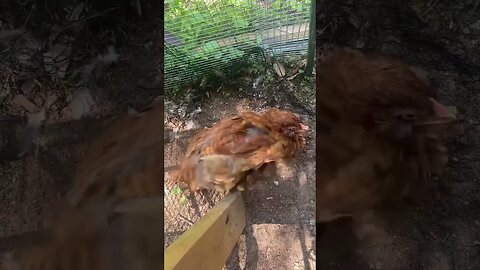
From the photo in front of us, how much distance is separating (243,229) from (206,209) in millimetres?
137

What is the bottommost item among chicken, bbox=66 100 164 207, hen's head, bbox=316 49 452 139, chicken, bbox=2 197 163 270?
chicken, bbox=2 197 163 270

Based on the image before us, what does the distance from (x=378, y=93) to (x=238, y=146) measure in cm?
89

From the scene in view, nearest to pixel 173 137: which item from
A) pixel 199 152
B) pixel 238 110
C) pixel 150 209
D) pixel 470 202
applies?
pixel 199 152

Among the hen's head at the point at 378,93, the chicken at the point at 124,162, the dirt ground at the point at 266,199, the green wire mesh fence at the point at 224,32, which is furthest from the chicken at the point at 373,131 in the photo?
the dirt ground at the point at 266,199

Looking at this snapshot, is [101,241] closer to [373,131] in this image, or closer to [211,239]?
[373,131]

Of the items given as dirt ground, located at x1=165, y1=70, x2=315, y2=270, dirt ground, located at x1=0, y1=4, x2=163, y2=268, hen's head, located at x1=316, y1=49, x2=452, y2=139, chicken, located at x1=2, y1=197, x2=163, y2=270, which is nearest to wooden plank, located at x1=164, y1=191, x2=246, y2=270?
dirt ground, located at x1=165, y1=70, x2=315, y2=270

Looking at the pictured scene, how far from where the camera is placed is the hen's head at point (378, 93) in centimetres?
47

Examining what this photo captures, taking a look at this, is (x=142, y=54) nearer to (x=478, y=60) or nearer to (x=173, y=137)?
(x=478, y=60)

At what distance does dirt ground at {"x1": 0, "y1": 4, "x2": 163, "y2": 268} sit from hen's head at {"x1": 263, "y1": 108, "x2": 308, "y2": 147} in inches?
32.6

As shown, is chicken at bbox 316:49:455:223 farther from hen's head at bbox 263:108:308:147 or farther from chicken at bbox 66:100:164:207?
hen's head at bbox 263:108:308:147

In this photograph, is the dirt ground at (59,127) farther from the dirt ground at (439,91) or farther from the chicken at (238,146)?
the chicken at (238,146)

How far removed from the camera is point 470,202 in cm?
47

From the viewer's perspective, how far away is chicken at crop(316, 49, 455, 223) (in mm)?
469

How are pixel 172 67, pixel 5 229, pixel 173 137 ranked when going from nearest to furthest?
1. pixel 5 229
2. pixel 172 67
3. pixel 173 137
